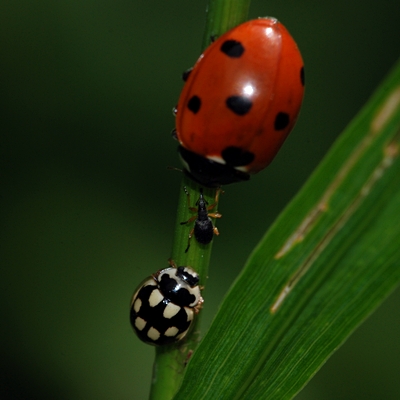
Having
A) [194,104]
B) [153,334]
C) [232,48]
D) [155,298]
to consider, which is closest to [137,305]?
[155,298]

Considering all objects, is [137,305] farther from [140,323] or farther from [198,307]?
[198,307]

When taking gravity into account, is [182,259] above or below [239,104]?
below

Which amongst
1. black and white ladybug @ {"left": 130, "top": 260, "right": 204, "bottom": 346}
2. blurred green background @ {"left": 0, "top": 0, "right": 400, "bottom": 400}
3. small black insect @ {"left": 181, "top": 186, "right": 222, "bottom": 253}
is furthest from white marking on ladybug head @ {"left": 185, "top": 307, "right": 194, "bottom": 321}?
blurred green background @ {"left": 0, "top": 0, "right": 400, "bottom": 400}

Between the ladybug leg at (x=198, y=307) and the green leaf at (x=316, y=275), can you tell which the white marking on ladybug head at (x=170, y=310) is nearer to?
the ladybug leg at (x=198, y=307)

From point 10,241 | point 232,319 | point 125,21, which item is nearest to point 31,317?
point 10,241

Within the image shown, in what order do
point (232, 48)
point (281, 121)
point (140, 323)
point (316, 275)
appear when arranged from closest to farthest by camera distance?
point (316, 275), point (232, 48), point (281, 121), point (140, 323)

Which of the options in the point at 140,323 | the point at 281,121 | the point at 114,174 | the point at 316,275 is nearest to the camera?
the point at 316,275

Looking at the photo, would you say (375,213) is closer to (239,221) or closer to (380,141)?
(380,141)
